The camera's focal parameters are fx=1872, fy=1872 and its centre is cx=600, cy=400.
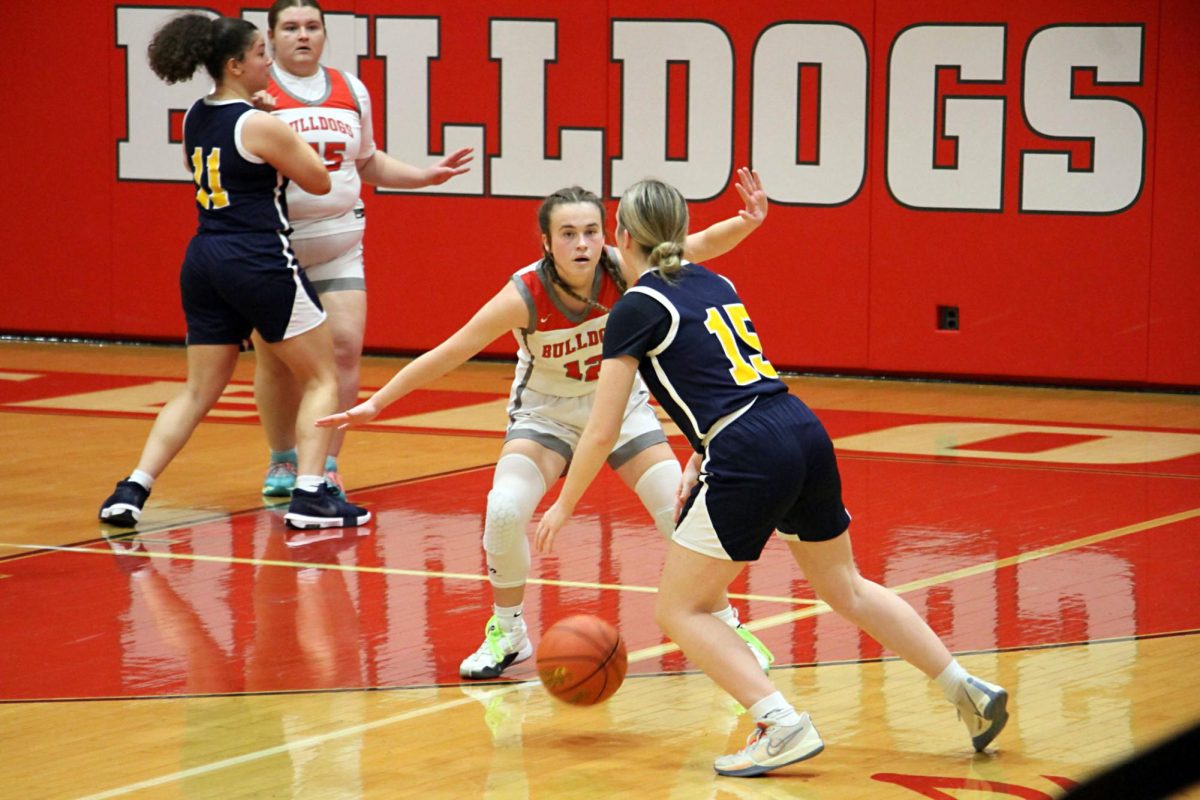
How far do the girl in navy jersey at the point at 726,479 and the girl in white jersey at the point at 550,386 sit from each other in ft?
2.83

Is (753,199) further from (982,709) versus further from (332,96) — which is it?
(332,96)

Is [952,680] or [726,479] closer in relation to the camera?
[726,479]

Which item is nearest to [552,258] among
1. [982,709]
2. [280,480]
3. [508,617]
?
[508,617]

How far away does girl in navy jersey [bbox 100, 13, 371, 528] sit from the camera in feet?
26.9

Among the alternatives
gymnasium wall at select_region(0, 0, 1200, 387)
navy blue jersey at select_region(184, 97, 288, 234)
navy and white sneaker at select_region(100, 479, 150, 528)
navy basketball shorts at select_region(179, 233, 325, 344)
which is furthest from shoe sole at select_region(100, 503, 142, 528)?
gymnasium wall at select_region(0, 0, 1200, 387)

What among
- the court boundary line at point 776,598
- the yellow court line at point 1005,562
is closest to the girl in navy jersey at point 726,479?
the court boundary line at point 776,598

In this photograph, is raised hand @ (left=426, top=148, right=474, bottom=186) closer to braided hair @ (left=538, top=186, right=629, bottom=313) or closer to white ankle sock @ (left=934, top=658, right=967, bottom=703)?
braided hair @ (left=538, top=186, right=629, bottom=313)

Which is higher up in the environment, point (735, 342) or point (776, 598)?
point (735, 342)

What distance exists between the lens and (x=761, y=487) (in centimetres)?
477

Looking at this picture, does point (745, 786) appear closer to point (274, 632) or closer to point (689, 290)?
point (689, 290)

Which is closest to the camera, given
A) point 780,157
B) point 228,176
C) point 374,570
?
point 374,570

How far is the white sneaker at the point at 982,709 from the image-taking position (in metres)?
4.87

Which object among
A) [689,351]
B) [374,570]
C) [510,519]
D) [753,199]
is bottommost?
[374,570]

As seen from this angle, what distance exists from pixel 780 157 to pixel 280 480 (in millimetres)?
5673
